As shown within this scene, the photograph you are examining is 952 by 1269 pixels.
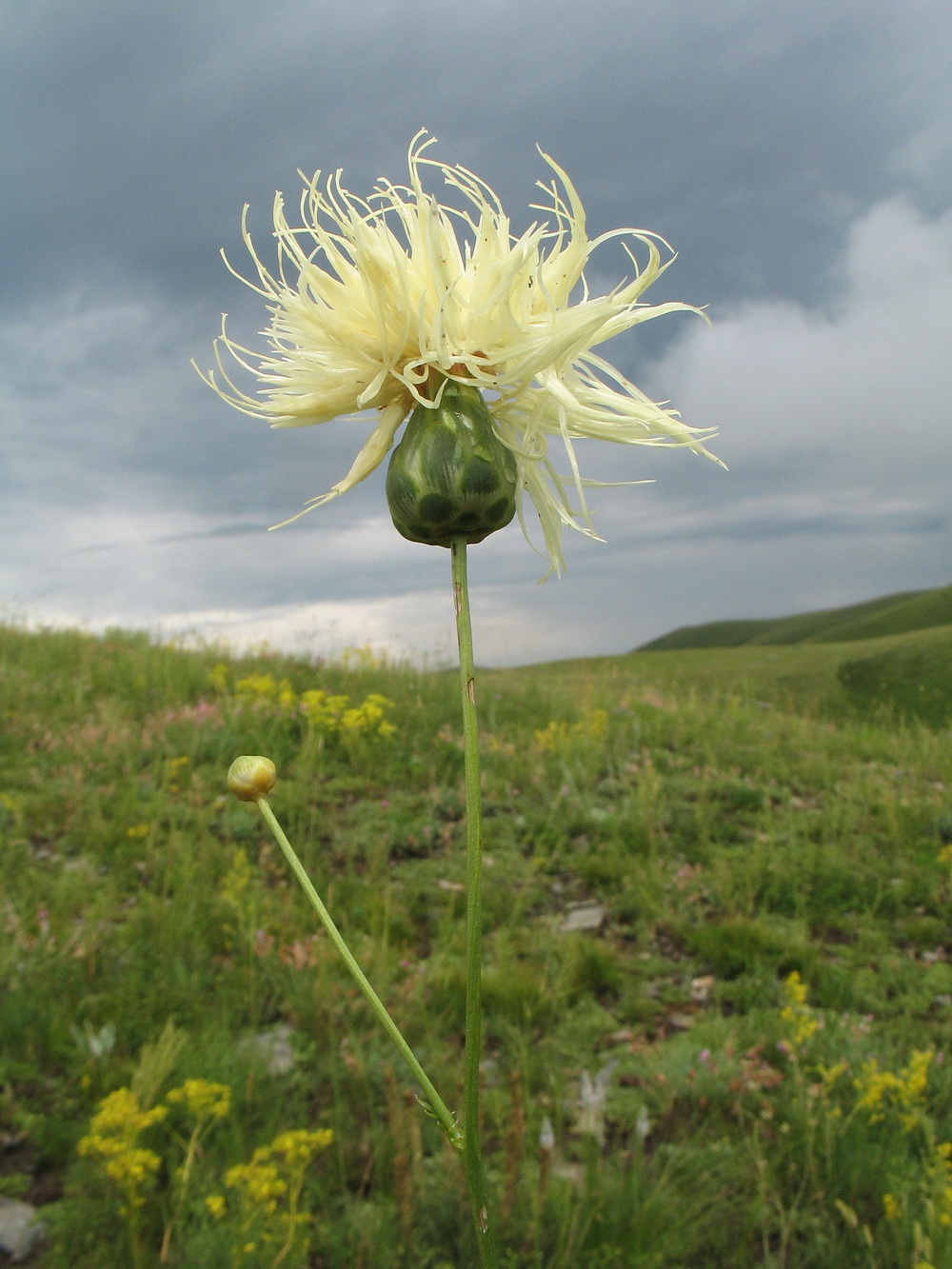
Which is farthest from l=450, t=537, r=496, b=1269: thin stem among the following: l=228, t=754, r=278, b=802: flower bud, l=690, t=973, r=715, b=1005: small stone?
l=690, t=973, r=715, b=1005: small stone

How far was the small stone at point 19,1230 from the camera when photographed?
251 cm

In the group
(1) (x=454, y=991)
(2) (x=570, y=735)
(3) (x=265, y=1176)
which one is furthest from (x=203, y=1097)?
(2) (x=570, y=735)

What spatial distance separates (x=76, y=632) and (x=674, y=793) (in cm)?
703

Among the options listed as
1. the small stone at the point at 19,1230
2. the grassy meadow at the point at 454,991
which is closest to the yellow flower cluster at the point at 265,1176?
the grassy meadow at the point at 454,991

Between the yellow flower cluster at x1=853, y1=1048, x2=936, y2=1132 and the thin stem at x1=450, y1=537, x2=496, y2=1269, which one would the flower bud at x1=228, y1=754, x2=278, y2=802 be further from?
the yellow flower cluster at x1=853, y1=1048, x2=936, y2=1132

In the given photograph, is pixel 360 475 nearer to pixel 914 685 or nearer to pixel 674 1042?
A: pixel 674 1042

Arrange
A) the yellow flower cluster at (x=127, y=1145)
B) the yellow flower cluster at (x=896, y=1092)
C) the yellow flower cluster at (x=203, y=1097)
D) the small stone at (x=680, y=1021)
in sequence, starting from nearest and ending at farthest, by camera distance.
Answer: the yellow flower cluster at (x=127, y=1145), the yellow flower cluster at (x=203, y=1097), the yellow flower cluster at (x=896, y=1092), the small stone at (x=680, y=1021)

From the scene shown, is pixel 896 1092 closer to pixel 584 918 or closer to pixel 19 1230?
pixel 584 918

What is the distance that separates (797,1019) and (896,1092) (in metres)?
0.38

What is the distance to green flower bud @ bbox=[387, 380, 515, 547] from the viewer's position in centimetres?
112

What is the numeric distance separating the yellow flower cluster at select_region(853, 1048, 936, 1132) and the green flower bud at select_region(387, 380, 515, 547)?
245 centimetres

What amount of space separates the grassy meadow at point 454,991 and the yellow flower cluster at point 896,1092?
2 cm

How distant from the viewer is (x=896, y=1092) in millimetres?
3008

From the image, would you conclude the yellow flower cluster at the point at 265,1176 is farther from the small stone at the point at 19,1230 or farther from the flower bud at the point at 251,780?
the flower bud at the point at 251,780
